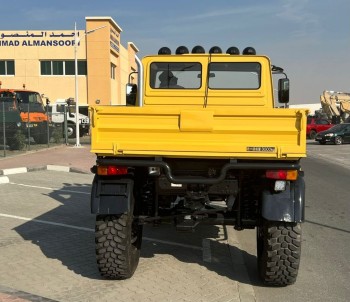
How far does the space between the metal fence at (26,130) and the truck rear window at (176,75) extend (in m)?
13.4

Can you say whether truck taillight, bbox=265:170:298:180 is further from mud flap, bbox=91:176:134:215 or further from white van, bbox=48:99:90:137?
white van, bbox=48:99:90:137

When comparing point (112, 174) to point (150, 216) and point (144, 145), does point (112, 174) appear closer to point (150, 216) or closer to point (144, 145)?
point (144, 145)

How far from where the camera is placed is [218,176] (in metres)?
4.51

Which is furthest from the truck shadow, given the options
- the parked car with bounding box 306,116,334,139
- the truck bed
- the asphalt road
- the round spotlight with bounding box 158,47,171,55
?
the parked car with bounding box 306,116,334,139

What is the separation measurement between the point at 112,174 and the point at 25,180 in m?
8.18

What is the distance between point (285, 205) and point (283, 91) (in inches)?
95.8

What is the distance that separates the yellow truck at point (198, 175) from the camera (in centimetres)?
436

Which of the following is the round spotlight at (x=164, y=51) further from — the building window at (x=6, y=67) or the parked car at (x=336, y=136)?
the building window at (x=6, y=67)

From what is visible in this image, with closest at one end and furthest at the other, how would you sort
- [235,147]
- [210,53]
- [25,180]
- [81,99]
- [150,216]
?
[235,147], [150,216], [210,53], [25,180], [81,99]

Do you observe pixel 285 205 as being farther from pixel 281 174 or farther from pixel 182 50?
pixel 182 50

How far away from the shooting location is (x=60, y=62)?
42969 millimetres

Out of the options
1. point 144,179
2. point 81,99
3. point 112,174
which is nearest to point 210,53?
point 144,179

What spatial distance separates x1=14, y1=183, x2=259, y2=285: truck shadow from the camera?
531 centimetres

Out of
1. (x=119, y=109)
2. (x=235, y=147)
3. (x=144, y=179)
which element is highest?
(x=119, y=109)
